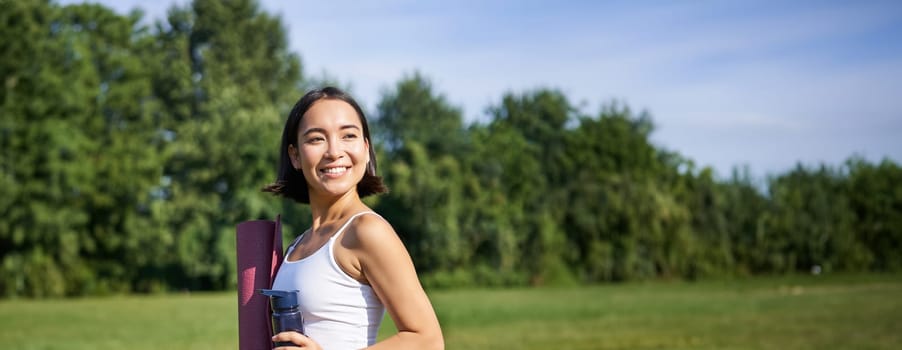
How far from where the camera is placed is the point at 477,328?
23531 mm

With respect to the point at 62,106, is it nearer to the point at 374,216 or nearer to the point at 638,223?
the point at 638,223

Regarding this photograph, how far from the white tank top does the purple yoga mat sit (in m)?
0.11

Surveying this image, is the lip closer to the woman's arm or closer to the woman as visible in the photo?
the woman

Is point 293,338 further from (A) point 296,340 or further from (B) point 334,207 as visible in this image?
(B) point 334,207

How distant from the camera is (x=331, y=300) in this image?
8.27 ft

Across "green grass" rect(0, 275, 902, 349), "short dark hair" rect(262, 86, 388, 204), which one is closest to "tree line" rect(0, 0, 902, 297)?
"green grass" rect(0, 275, 902, 349)

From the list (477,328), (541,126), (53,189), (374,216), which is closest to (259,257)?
(374,216)

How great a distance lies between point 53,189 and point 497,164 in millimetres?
20065

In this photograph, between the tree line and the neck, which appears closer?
the neck

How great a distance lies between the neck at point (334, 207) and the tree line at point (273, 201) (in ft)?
139

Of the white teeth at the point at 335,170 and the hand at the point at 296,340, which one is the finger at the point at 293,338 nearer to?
the hand at the point at 296,340

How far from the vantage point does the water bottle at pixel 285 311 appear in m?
2.42

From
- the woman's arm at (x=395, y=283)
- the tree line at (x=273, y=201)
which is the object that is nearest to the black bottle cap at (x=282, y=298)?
the woman's arm at (x=395, y=283)

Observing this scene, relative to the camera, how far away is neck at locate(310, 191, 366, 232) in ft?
8.74
